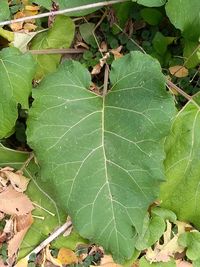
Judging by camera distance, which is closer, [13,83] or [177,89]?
[13,83]

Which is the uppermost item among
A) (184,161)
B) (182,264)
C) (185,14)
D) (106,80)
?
(185,14)

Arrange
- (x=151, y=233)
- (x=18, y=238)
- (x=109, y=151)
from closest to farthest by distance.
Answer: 1. (x=109, y=151)
2. (x=151, y=233)
3. (x=18, y=238)

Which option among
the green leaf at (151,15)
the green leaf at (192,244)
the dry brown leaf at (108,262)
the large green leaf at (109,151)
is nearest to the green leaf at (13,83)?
the large green leaf at (109,151)

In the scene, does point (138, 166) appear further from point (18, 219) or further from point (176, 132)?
point (18, 219)

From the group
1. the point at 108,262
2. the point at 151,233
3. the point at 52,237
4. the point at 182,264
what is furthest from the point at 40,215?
the point at 182,264

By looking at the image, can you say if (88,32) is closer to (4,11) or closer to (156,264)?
(4,11)

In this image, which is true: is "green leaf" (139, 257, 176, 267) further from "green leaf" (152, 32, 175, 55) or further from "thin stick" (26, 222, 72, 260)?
"green leaf" (152, 32, 175, 55)
